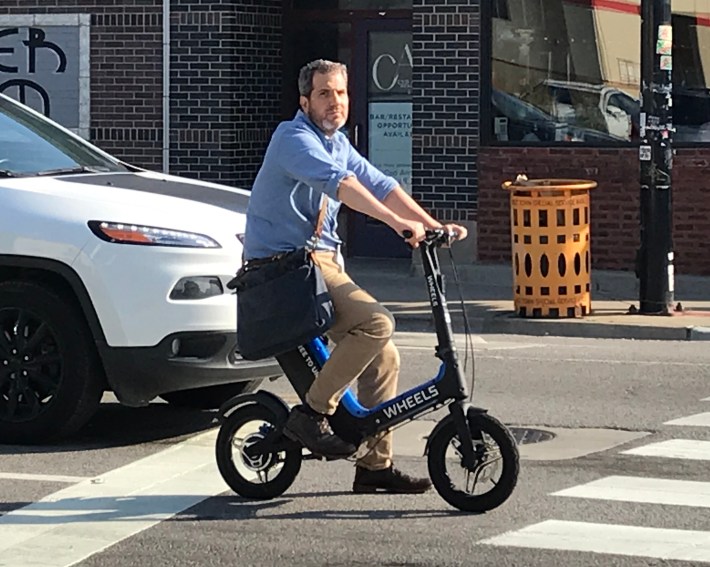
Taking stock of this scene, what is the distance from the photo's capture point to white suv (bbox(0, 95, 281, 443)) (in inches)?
308

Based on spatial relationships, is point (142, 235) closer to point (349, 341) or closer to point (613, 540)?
point (349, 341)

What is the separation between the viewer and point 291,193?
6.69 meters

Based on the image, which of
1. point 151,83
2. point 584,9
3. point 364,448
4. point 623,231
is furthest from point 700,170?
point 364,448

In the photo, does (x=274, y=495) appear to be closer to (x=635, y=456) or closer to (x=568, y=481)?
(x=568, y=481)

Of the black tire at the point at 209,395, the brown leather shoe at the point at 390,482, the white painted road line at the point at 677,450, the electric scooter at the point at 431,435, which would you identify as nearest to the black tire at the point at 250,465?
the electric scooter at the point at 431,435

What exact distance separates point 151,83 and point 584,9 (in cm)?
463

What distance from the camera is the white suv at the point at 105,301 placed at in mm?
7820

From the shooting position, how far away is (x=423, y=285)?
50.2ft

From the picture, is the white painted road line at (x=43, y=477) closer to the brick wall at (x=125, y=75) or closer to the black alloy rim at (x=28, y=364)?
the black alloy rim at (x=28, y=364)

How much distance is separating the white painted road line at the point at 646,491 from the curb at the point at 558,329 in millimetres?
5310

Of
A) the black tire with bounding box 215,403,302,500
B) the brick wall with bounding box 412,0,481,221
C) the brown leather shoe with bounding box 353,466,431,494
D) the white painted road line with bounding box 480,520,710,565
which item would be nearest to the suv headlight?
the black tire with bounding box 215,403,302,500

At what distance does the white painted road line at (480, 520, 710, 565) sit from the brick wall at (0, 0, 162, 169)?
1143cm

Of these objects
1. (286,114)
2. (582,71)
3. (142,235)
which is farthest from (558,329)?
(286,114)

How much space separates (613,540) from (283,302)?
158cm
